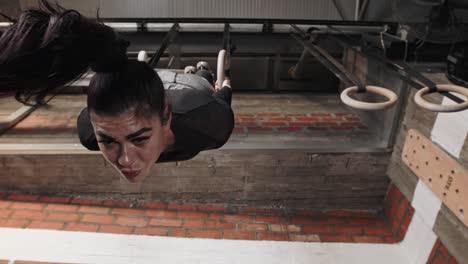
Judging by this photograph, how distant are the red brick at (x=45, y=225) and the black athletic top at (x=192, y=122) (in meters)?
1.35

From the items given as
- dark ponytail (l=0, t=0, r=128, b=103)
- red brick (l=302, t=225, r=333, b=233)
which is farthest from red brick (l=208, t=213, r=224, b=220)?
dark ponytail (l=0, t=0, r=128, b=103)

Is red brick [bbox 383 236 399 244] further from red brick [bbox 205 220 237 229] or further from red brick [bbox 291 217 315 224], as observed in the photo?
red brick [bbox 205 220 237 229]

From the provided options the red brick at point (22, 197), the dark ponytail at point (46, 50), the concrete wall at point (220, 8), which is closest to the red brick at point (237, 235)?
the red brick at point (22, 197)

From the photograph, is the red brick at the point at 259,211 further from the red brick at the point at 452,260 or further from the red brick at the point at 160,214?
the red brick at the point at 452,260

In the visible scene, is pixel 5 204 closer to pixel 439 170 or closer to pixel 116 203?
pixel 116 203

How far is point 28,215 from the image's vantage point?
93.8 inches

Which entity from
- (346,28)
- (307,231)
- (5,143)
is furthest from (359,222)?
(5,143)

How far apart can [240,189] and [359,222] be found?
33.7 inches

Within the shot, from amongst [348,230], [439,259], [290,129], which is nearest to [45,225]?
[290,129]

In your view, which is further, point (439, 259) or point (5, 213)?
point (5, 213)

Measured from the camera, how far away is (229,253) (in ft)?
7.18

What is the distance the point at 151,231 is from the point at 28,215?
84 cm

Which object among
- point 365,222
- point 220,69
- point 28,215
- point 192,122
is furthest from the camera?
point 365,222

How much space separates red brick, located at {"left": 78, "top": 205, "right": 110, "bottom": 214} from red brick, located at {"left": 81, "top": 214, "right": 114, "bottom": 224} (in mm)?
36
